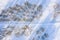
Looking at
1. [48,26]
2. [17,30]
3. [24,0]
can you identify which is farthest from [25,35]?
[24,0]

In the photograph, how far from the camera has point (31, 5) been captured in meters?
1.87

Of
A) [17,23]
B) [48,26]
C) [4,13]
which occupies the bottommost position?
[48,26]

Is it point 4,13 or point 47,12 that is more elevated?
point 4,13

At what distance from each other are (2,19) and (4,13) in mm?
91

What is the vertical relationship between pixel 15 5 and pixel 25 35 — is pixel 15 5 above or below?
above

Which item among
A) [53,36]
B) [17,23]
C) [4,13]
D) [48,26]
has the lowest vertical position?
[53,36]

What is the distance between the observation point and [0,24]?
1.86 meters

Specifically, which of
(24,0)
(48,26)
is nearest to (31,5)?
(24,0)

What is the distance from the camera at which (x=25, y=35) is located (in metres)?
1.86

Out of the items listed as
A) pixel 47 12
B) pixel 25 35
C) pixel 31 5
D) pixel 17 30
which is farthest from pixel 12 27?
pixel 47 12

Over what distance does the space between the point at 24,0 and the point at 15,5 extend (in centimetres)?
15

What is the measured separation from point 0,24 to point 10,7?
11.1 inches

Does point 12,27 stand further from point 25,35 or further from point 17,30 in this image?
point 25,35

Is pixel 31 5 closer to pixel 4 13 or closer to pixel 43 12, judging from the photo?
pixel 43 12
